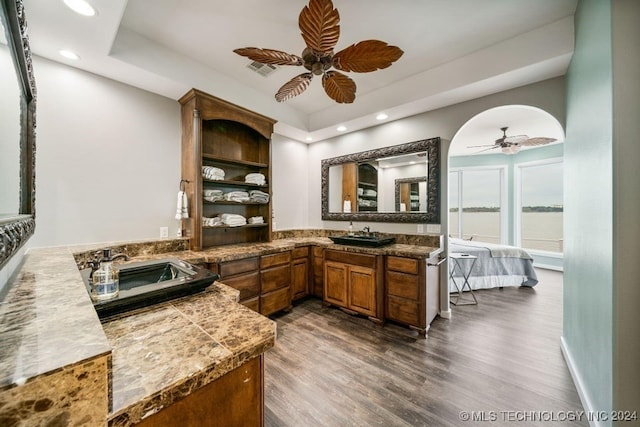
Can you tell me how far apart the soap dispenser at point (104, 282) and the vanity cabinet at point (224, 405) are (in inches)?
25.6

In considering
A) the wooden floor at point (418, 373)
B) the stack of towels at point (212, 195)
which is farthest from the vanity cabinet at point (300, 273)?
the stack of towels at point (212, 195)

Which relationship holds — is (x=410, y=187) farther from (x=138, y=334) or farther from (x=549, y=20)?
(x=138, y=334)

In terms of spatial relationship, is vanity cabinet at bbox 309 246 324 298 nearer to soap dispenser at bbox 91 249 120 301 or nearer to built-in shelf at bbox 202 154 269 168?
built-in shelf at bbox 202 154 269 168

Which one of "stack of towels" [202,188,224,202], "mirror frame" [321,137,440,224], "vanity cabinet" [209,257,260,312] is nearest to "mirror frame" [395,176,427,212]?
"mirror frame" [321,137,440,224]

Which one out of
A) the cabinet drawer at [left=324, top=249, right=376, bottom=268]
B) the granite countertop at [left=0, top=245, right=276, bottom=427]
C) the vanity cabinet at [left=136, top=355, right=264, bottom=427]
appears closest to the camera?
the granite countertop at [left=0, top=245, right=276, bottom=427]

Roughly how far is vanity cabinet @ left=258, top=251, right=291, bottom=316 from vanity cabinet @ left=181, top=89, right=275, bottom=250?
0.50 metres

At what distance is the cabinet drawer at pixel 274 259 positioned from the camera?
2.92m

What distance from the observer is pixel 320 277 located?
3527mm

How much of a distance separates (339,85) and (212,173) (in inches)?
68.2

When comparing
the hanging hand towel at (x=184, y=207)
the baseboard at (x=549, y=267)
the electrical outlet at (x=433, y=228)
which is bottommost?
the baseboard at (x=549, y=267)

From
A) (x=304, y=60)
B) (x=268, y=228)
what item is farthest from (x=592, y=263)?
(x=268, y=228)

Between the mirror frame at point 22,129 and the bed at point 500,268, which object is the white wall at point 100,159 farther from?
the bed at point 500,268

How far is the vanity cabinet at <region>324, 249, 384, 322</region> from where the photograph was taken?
9.41 feet

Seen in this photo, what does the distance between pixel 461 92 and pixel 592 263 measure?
1984 millimetres
